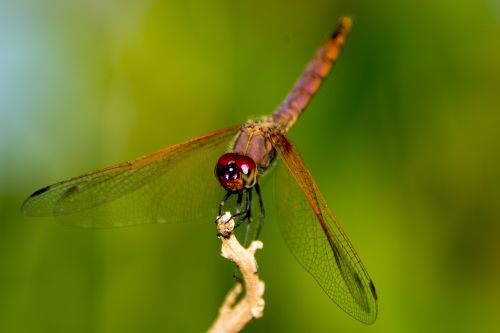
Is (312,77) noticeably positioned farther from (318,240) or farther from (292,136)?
(318,240)

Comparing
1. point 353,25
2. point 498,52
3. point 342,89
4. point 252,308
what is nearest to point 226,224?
point 252,308

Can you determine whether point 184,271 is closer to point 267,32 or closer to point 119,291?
point 119,291

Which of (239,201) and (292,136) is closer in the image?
(239,201)

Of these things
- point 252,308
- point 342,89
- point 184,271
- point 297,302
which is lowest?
point 252,308

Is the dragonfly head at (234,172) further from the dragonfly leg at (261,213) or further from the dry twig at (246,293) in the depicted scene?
the dry twig at (246,293)

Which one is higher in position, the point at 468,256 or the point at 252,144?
the point at 252,144

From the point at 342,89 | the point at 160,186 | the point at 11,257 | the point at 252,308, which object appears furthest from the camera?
the point at 342,89

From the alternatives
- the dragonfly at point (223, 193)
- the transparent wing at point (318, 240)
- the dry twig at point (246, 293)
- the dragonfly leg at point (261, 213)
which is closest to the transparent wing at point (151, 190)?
the dragonfly at point (223, 193)

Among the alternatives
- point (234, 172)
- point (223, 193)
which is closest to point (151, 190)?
point (223, 193)
